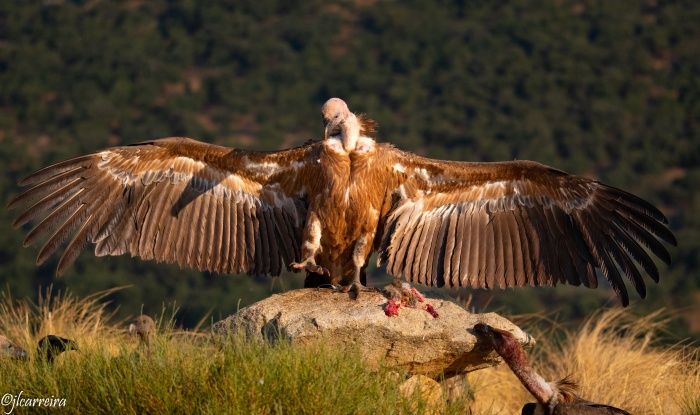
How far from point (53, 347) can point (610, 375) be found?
472cm

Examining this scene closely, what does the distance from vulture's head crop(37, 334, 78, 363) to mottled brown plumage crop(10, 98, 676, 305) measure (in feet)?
3.51

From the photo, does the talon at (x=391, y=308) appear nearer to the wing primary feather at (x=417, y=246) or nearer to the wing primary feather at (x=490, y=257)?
the wing primary feather at (x=417, y=246)

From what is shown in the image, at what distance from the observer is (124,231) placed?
31.4ft

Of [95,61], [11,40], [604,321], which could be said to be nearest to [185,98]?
[95,61]

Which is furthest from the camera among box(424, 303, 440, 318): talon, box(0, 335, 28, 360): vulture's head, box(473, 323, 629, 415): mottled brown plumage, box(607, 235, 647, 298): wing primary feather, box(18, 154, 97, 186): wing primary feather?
box(18, 154, 97, 186): wing primary feather

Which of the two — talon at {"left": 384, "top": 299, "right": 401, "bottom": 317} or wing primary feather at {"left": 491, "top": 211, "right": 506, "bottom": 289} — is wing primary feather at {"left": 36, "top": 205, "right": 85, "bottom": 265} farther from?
wing primary feather at {"left": 491, "top": 211, "right": 506, "bottom": 289}

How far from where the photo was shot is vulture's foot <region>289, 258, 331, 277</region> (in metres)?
9.07

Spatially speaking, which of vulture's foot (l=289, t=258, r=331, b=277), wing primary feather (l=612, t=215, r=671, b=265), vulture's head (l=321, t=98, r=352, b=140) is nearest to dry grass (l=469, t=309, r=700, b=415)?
wing primary feather (l=612, t=215, r=671, b=265)

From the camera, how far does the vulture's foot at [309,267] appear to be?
9.07 m

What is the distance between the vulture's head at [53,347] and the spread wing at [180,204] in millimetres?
1135

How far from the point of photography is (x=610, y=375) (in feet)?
32.5

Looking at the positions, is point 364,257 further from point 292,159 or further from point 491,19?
point 491,19

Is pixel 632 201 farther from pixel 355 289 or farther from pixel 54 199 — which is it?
pixel 54 199

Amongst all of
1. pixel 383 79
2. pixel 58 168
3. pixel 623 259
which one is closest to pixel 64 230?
pixel 58 168
